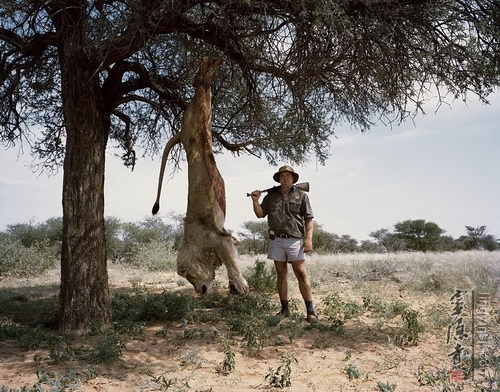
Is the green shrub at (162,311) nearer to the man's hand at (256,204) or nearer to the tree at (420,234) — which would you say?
the man's hand at (256,204)

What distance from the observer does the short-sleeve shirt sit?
→ 7.12m

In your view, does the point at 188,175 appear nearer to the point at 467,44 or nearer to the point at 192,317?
the point at 192,317

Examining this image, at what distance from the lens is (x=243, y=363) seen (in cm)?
538

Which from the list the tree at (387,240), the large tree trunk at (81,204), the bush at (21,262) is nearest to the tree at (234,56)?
the large tree trunk at (81,204)

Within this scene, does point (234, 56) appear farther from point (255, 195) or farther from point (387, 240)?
point (387, 240)

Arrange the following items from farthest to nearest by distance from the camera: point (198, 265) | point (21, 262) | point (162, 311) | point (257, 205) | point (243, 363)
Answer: point (21, 262)
point (162, 311)
point (257, 205)
point (198, 265)
point (243, 363)

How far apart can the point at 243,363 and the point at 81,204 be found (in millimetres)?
3225

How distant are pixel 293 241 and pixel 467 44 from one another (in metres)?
3.47

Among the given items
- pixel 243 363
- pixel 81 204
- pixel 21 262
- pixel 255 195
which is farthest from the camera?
pixel 21 262

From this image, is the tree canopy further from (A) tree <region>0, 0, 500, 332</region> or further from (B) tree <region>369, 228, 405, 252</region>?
(B) tree <region>369, 228, 405, 252</region>

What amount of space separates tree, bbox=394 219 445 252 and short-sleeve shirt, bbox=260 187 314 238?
85.3ft

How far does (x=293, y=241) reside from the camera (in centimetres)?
709

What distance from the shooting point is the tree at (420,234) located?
103 feet

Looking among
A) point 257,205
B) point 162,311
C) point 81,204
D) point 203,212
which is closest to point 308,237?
point 257,205
